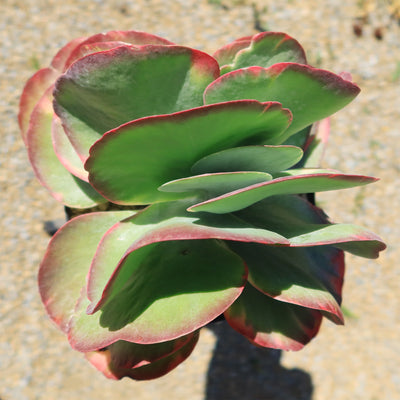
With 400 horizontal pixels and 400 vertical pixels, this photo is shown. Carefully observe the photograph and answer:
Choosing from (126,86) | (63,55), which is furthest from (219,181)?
(63,55)

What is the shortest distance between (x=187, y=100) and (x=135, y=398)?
3.40 ft

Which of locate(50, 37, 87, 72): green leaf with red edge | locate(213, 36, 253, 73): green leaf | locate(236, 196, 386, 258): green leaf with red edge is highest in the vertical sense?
locate(213, 36, 253, 73): green leaf

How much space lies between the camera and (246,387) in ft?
4.81

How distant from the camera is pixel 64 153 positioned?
0.75 meters

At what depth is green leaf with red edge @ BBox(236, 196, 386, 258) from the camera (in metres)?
0.59

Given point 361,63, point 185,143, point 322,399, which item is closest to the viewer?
point 185,143

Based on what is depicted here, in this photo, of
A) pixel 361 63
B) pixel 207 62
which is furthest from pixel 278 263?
pixel 361 63

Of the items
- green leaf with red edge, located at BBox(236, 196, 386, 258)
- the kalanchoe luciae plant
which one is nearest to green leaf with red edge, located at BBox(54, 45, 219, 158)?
the kalanchoe luciae plant

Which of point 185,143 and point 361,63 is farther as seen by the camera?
point 361,63

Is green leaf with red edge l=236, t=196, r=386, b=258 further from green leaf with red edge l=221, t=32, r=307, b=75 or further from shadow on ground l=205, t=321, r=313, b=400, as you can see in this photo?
shadow on ground l=205, t=321, r=313, b=400

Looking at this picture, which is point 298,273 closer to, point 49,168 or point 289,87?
point 289,87

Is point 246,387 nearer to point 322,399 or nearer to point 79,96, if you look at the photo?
point 322,399

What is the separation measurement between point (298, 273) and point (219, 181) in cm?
21

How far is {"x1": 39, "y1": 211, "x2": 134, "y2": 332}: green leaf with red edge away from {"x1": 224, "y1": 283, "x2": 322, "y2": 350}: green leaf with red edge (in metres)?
0.24
